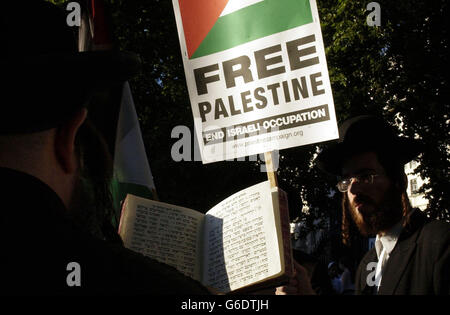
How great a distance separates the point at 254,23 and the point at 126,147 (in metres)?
0.90

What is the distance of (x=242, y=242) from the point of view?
6.41ft

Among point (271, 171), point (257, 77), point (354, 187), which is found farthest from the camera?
point (354, 187)

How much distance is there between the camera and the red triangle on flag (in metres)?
2.65

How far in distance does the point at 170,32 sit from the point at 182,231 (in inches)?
455

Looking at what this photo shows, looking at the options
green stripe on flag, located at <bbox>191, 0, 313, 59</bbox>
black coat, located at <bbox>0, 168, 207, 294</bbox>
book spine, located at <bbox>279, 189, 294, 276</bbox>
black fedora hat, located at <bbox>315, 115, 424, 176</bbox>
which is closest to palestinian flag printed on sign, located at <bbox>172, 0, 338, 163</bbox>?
green stripe on flag, located at <bbox>191, 0, 313, 59</bbox>

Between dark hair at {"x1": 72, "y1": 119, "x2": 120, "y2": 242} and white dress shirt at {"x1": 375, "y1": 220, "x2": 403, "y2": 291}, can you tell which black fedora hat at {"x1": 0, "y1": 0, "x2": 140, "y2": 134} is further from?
white dress shirt at {"x1": 375, "y1": 220, "x2": 403, "y2": 291}

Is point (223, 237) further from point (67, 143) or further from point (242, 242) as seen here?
point (67, 143)

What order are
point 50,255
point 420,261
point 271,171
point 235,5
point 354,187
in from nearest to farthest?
point 50,255, point 271,171, point 420,261, point 235,5, point 354,187

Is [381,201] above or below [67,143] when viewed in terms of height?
below

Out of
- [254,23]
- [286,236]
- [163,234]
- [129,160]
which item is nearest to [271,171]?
[286,236]

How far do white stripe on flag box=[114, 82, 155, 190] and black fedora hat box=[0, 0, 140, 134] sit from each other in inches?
58.4

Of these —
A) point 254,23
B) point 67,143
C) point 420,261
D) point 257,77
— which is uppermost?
point 254,23

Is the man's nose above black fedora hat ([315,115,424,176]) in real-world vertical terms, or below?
below

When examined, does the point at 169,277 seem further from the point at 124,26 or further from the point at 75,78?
the point at 124,26
